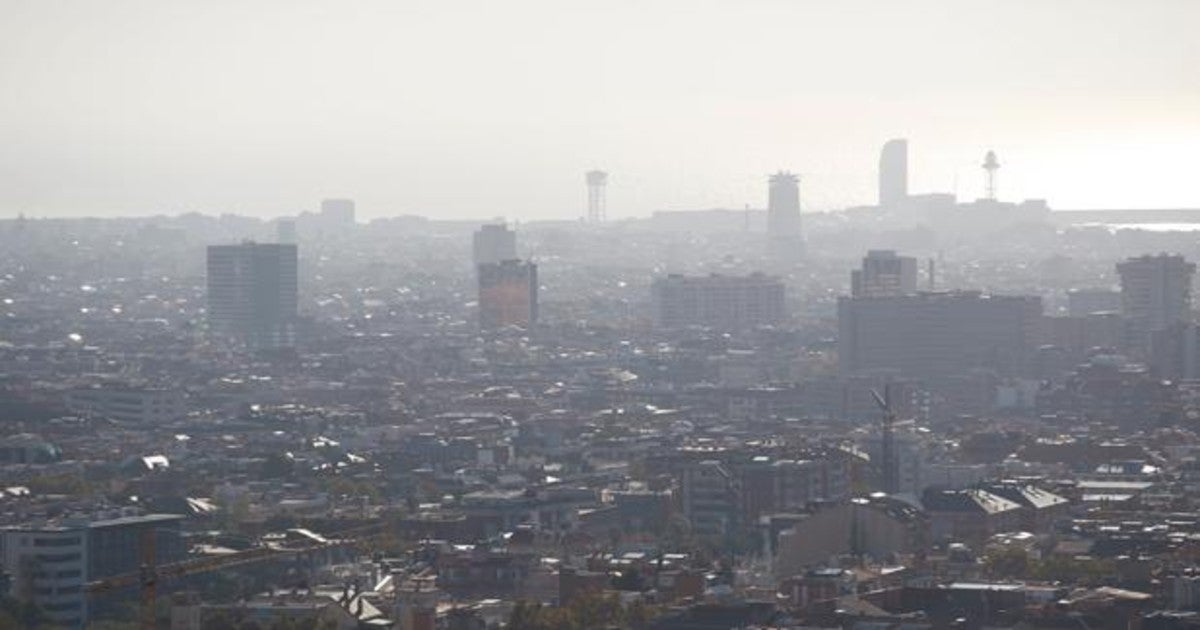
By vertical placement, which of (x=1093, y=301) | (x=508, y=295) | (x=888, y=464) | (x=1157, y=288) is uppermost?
(x=1157, y=288)

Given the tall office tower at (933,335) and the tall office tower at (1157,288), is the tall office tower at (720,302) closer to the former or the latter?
the tall office tower at (1157,288)

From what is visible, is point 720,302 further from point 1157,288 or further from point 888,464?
point 888,464

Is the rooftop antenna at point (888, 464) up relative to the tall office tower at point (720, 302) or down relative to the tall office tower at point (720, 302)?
up

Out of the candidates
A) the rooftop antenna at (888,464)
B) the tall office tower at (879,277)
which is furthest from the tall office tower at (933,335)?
the rooftop antenna at (888,464)

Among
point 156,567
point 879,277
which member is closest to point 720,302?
point 879,277

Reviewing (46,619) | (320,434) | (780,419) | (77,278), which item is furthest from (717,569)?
(77,278)

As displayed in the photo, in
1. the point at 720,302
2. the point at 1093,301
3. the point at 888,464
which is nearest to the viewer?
the point at 888,464

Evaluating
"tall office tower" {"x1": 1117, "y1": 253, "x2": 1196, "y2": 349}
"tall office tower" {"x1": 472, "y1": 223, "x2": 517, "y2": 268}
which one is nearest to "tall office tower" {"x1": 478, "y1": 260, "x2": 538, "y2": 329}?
"tall office tower" {"x1": 1117, "y1": 253, "x2": 1196, "y2": 349}
